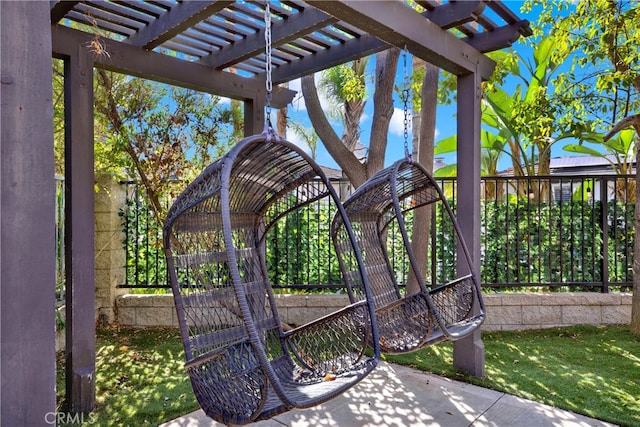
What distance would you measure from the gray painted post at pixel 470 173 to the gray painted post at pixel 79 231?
2.90m

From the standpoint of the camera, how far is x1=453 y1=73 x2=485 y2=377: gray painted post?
369cm

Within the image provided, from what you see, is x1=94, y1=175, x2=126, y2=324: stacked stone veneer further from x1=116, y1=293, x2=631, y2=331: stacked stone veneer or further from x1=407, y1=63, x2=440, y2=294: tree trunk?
x1=407, y1=63, x2=440, y2=294: tree trunk

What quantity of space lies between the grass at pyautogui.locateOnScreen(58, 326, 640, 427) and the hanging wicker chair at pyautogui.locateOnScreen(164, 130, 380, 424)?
1.00m

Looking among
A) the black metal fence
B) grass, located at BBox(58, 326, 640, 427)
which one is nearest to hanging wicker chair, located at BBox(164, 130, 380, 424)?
grass, located at BBox(58, 326, 640, 427)

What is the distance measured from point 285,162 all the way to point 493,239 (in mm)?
3824

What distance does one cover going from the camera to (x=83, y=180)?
10.5 ft

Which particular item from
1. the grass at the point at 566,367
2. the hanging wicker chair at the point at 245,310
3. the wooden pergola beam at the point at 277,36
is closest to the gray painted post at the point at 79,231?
the hanging wicker chair at the point at 245,310

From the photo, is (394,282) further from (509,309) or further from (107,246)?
(107,246)

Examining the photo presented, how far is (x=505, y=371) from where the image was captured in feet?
12.8

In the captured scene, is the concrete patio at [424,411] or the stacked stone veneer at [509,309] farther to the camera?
the stacked stone veneer at [509,309]

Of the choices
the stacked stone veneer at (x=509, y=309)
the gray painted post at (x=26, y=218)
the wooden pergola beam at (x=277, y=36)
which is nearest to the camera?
the gray painted post at (x=26, y=218)

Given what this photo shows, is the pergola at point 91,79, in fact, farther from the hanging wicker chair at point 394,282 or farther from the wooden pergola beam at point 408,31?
the hanging wicker chair at point 394,282

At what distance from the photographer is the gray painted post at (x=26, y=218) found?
1.27 m

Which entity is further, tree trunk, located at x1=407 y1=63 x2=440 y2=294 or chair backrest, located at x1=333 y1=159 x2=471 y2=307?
tree trunk, located at x1=407 y1=63 x2=440 y2=294
